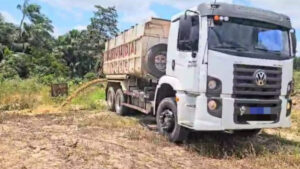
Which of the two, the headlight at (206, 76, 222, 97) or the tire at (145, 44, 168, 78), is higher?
the tire at (145, 44, 168, 78)

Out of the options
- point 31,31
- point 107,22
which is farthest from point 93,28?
point 31,31

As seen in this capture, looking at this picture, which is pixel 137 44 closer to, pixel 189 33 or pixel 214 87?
pixel 189 33

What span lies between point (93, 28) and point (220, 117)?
35220 mm

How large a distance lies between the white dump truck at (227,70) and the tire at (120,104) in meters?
4.22

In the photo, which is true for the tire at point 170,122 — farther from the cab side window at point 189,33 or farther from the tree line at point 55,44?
the tree line at point 55,44

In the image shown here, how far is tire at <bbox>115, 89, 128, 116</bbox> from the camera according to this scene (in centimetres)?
1215

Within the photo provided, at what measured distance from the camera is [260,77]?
22.3 ft

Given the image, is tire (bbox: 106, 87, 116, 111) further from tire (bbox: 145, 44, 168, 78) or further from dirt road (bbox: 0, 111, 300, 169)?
tire (bbox: 145, 44, 168, 78)

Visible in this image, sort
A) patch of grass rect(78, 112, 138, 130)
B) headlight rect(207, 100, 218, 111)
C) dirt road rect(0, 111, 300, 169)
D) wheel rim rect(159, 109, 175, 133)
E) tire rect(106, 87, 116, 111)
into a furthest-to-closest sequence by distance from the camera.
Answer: tire rect(106, 87, 116, 111) → patch of grass rect(78, 112, 138, 130) → wheel rim rect(159, 109, 175, 133) → headlight rect(207, 100, 218, 111) → dirt road rect(0, 111, 300, 169)

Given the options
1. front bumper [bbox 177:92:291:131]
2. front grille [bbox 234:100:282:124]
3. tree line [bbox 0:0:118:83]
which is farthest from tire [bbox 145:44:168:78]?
tree line [bbox 0:0:118:83]

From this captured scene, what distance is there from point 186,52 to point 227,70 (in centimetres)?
94

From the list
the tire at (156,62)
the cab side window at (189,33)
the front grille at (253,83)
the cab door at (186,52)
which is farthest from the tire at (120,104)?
the front grille at (253,83)

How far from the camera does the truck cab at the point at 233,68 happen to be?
6.64 meters

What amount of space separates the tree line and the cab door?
2788 cm
